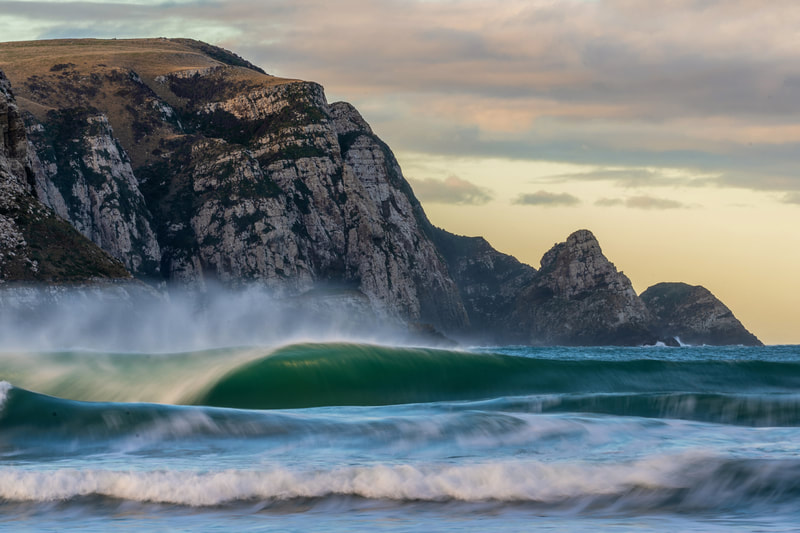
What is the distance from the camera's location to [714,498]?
12.4 meters

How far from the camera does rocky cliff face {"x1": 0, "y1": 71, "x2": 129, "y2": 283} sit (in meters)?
84.1

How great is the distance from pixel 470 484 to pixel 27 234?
80886 mm

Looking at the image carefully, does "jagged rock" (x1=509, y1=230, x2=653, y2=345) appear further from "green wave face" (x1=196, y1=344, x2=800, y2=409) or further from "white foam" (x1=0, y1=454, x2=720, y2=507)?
"white foam" (x1=0, y1=454, x2=720, y2=507)

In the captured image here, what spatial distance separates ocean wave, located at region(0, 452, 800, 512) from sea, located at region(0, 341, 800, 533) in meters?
0.03

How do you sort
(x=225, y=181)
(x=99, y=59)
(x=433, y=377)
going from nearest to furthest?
1. (x=433, y=377)
2. (x=225, y=181)
3. (x=99, y=59)

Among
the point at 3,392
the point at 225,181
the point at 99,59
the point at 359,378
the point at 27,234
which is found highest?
the point at 99,59

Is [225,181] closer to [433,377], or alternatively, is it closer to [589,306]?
[589,306]

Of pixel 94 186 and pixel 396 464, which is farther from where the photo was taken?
pixel 94 186

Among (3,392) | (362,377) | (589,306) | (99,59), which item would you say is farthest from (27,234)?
(589,306)

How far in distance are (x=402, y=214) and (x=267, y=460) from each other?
14998 centimetres

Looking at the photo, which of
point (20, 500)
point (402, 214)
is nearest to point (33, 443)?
point (20, 500)

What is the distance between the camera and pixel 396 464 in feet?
46.5

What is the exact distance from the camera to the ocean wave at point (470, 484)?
12438 millimetres

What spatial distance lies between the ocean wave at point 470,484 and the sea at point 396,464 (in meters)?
0.03
